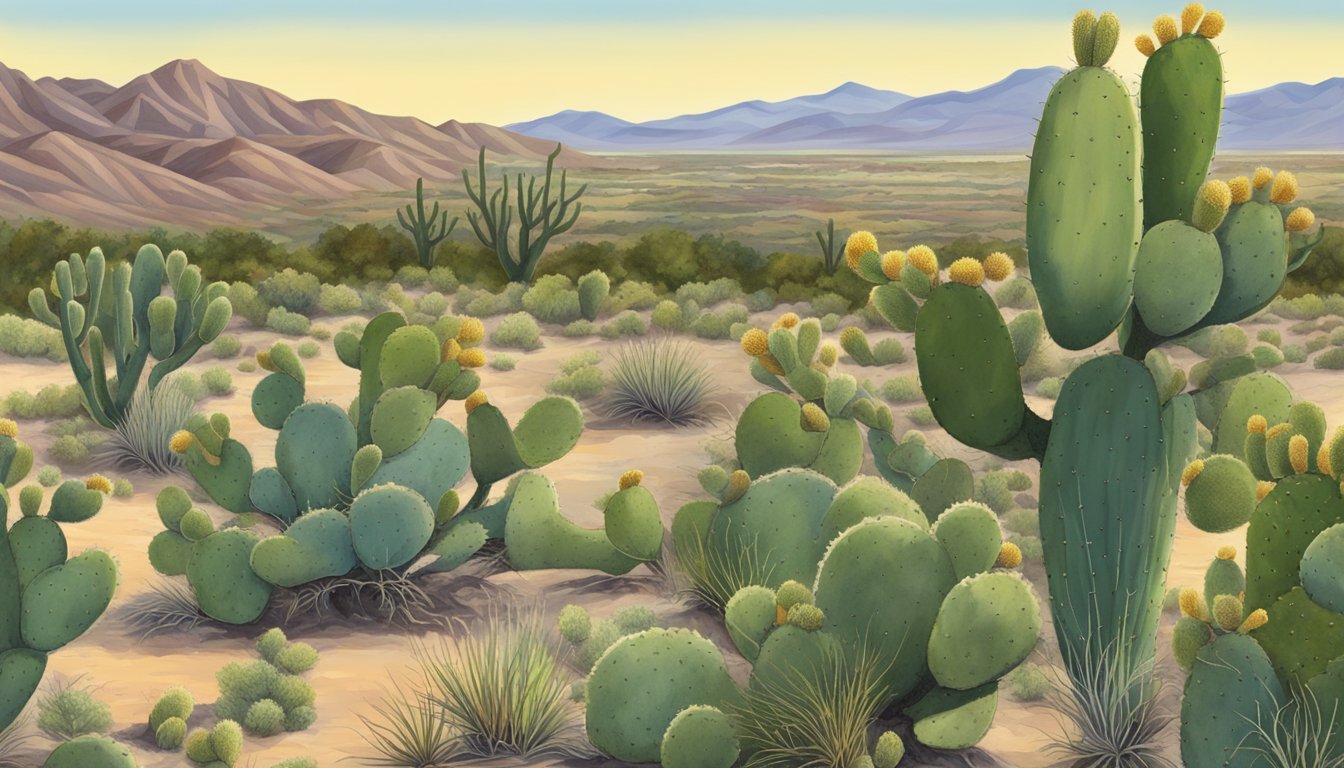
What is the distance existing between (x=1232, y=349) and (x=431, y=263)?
10360 mm

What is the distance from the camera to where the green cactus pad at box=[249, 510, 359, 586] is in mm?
5812

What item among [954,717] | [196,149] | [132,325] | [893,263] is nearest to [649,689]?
[954,717]

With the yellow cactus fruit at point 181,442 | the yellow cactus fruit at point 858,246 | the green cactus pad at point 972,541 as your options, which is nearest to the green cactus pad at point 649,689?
the green cactus pad at point 972,541

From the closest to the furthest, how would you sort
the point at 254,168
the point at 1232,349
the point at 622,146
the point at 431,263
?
the point at 1232,349 < the point at 431,263 < the point at 254,168 < the point at 622,146

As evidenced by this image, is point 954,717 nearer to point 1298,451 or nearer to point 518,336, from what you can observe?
point 1298,451

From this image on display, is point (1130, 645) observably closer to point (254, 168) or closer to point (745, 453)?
point (745, 453)

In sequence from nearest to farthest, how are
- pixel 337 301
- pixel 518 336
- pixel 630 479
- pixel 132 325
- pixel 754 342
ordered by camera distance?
pixel 754 342
pixel 630 479
pixel 132 325
pixel 518 336
pixel 337 301

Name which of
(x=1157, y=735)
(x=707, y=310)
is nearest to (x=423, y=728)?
(x=1157, y=735)

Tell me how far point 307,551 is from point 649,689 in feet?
6.27

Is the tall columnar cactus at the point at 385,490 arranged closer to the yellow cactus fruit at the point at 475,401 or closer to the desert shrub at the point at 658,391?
the yellow cactus fruit at the point at 475,401

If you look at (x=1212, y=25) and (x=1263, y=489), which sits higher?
(x=1212, y=25)

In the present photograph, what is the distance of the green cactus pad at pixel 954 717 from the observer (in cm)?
450

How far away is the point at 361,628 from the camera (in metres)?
6.02

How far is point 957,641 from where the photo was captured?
425 centimetres
